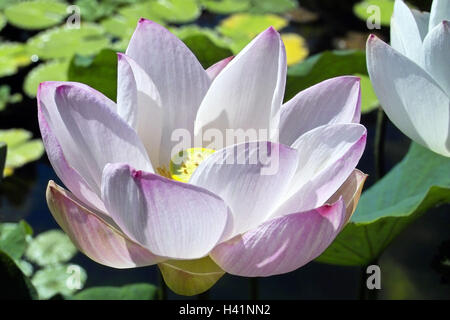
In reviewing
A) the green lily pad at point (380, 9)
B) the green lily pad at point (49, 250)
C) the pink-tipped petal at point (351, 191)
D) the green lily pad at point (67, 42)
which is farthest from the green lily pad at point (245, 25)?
the pink-tipped petal at point (351, 191)

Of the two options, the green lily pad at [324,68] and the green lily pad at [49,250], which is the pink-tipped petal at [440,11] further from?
the green lily pad at [49,250]

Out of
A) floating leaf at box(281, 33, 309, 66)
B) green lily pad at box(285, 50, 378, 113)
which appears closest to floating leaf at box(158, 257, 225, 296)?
green lily pad at box(285, 50, 378, 113)

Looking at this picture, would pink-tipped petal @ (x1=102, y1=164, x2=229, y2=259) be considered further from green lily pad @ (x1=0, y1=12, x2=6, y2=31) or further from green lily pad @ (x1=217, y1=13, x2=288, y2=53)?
green lily pad @ (x1=0, y1=12, x2=6, y2=31)

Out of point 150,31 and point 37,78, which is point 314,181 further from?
point 37,78

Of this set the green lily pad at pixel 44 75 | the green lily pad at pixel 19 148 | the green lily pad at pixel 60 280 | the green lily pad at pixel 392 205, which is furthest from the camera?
the green lily pad at pixel 44 75

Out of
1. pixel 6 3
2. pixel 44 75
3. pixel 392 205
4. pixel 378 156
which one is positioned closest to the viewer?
pixel 392 205

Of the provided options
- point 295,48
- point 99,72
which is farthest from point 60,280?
point 295,48

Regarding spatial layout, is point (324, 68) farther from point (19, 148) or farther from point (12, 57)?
point (12, 57)
